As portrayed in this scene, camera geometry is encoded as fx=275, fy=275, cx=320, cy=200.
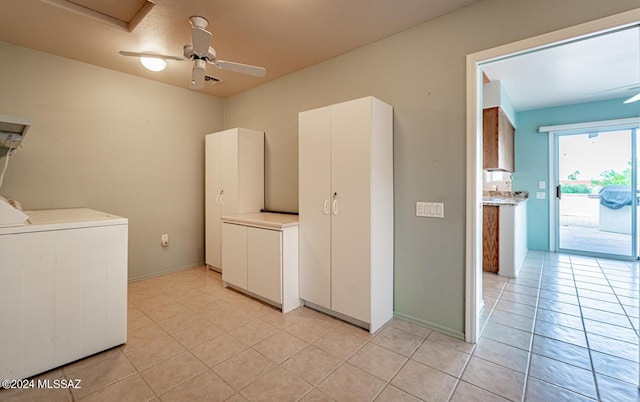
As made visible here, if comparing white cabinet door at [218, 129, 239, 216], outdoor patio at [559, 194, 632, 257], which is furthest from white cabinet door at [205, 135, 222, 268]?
outdoor patio at [559, 194, 632, 257]

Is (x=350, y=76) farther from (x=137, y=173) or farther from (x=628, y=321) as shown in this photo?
(x=628, y=321)

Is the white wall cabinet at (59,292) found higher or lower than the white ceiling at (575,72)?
lower

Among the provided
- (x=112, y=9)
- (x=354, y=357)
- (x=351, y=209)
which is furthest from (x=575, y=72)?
(x=112, y=9)

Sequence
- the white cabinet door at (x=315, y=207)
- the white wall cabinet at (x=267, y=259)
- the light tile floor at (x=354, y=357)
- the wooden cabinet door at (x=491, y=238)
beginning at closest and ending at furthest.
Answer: the light tile floor at (x=354, y=357) → the white cabinet door at (x=315, y=207) → the white wall cabinet at (x=267, y=259) → the wooden cabinet door at (x=491, y=238)

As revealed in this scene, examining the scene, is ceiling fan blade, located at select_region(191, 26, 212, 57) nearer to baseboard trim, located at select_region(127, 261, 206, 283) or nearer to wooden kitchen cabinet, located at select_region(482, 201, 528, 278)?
baseboard trim, located at select_region(127, 261, 206, 283)

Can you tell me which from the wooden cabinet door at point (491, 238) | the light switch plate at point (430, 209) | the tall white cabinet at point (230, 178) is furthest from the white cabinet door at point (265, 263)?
the wooden cabinet door at point (491, 238)

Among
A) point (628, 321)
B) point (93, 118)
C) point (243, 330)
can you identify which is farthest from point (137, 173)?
point (628, 321)

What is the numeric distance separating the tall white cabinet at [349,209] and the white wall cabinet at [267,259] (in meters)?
0.14

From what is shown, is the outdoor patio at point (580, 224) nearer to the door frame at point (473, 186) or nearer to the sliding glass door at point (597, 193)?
the sliding glass door at point (597, 193)

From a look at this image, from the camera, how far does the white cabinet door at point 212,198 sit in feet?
12.6

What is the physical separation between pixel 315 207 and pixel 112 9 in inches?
90.6

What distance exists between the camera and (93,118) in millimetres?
3203

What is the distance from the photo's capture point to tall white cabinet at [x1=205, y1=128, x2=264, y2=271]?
3578 millimetres

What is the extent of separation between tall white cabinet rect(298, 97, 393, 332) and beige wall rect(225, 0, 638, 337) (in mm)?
148
